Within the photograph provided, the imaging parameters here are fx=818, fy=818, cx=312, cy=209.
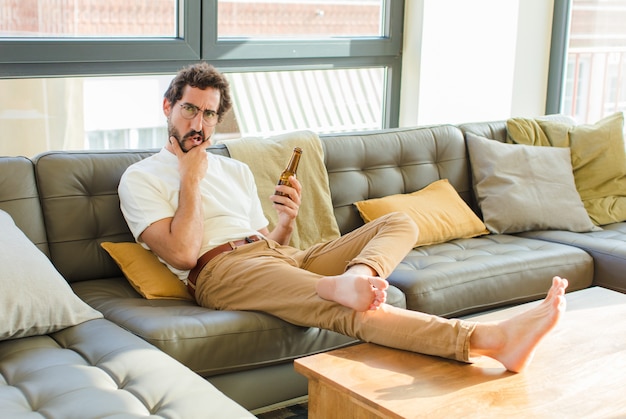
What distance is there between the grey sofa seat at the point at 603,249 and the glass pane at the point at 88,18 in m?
1.96

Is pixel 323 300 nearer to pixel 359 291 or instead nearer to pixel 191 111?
pixel 359 291

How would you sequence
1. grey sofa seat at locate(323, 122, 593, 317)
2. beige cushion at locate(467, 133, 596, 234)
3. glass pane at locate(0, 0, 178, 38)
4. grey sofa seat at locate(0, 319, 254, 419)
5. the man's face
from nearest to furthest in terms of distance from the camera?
grey sofa seat at locate(0, 319, 254, 419), the man's face, grey sofa seat at locate(323, 122, 593, 317), glass pane at locate(0, 0, 178, 38), beige cushion at locate(467, 133, 596, 234)

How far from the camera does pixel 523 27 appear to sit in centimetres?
471

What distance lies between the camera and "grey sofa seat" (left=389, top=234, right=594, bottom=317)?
2996mm

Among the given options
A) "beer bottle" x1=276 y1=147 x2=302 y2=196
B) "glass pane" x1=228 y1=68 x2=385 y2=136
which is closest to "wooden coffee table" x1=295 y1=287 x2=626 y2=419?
"beer bottle" x1=276 y1=147 x2=302 y2=196

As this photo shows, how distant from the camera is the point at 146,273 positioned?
2771mm

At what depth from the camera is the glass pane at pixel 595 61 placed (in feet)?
16.0

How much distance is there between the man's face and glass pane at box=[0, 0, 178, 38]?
84 centimetres

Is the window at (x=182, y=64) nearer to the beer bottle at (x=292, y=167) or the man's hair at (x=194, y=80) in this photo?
the man's hair at (x=194, y=80)

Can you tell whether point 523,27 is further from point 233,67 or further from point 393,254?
point 393,254

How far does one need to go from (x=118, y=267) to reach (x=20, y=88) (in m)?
0.99

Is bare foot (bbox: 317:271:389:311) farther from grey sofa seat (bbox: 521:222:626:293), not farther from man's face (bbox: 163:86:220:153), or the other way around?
grey sofa seat (bbox: 521:222:626:293)

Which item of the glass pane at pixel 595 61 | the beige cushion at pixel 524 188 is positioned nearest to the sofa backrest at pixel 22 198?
the beige cushion at pixel 524 188

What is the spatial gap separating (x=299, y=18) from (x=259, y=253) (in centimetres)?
192
